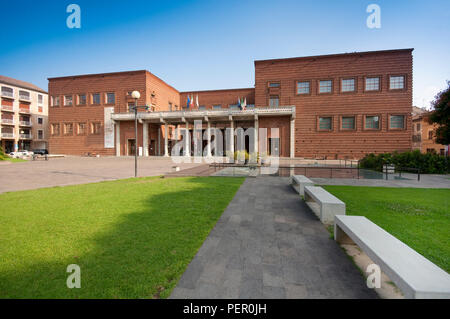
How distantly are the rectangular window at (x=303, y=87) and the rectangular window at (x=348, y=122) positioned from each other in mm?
6231

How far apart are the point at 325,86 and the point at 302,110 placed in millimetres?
4417

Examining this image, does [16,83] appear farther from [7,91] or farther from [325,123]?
[325,123]

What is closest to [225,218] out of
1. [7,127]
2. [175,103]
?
[175,103]

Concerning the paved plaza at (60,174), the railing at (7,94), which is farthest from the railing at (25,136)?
the paved plaza at (60,174)

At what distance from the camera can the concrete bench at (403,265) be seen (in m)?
1.77

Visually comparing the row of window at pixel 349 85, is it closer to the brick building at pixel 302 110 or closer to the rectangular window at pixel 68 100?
the brick building at pixel 302 110

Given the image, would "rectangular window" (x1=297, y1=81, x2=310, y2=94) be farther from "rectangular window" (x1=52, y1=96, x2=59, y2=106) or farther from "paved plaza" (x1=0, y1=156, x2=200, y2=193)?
"rectangular window" (x1=52, y1=96, x2=59, y2=106)

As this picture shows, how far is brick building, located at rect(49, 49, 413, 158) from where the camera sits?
26.4m

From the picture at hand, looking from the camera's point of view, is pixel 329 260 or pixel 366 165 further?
pixel 366 165

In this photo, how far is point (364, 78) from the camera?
27109mm

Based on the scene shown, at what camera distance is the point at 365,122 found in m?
27.0

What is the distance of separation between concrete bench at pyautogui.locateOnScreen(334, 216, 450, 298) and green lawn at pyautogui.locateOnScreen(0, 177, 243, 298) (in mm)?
2395
